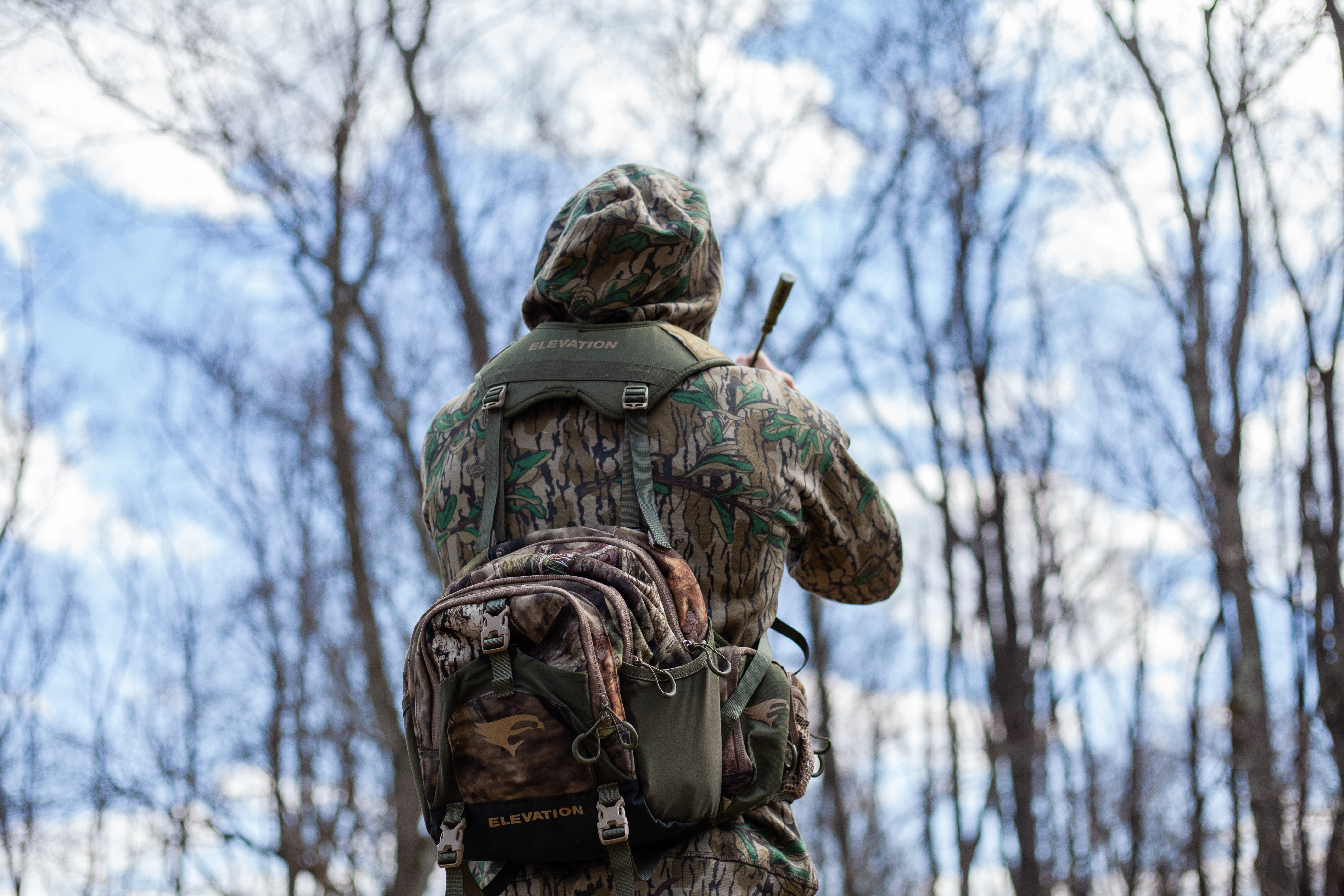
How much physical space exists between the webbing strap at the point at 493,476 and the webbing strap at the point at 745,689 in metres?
0.54

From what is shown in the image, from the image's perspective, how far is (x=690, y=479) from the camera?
217cm

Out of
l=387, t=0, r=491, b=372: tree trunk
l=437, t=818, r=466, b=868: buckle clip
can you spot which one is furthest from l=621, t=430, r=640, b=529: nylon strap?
l=387, t=0, r=491, b=372: tree trunk

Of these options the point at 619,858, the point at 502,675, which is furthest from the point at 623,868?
the point at 502,675

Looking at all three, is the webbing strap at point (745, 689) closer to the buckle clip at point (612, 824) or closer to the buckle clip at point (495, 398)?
the buckle clip at point (612, 824)

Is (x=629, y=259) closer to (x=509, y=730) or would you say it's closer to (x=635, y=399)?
(x=635, y=399)

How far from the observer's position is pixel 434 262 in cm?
1123

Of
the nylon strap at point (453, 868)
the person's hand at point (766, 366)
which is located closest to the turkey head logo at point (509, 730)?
the nylon strap at point (453, 868)

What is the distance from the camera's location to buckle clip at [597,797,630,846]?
1.81m

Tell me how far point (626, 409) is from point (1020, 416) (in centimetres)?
1283

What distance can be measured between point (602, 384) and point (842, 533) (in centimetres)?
60

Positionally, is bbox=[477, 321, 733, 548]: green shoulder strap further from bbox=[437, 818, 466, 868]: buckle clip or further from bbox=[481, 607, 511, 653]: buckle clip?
bbox=[437, 818, 466, 868]: buckle clip

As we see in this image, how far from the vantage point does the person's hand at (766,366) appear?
2.45 meters

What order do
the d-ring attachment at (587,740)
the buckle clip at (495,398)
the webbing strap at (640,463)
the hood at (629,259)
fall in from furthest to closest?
the hood at (629,259), the buckle clip at (495,398), the webbing strap at (640,463), the d-ring attachment at (587,740)

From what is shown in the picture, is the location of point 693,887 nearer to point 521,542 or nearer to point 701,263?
point 521,542
